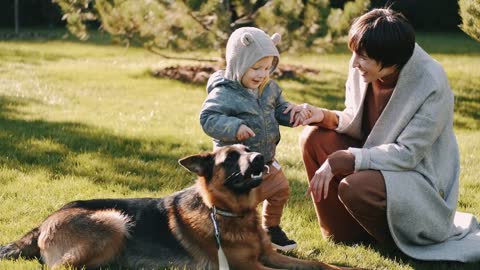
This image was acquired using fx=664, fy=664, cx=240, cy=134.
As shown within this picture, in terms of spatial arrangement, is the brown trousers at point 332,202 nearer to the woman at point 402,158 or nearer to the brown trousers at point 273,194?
the woman at point 402,158

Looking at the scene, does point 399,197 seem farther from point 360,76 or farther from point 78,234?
point 78,234

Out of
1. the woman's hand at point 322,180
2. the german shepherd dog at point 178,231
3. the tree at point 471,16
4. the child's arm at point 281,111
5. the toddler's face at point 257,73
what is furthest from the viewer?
the tree at point 471,16

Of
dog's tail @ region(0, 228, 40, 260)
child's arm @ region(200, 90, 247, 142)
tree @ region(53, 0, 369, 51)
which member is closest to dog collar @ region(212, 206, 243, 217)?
child's arm @ region(200, 90, 247, 142)

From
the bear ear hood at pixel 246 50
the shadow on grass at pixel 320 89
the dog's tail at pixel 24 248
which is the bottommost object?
the shadow on grass at pixel 320 89

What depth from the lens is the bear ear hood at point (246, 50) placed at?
4.03 meters

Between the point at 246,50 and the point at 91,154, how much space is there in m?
2.78

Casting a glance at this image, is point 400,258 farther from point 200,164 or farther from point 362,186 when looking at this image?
point 200,164

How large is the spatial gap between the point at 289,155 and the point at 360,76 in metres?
2.35

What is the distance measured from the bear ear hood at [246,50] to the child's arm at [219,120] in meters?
0.18

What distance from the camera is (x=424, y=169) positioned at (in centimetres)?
407

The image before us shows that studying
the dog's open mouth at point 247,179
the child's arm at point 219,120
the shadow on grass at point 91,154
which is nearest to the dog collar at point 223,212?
the dog's open mouth at point 247,179

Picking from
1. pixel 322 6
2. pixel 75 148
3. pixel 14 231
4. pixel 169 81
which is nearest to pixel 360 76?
pixel 14 231

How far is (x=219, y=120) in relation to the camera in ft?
12.9

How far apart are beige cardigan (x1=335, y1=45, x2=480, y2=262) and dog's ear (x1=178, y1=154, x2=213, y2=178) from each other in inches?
35.2
